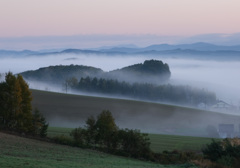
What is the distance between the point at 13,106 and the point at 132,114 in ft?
139

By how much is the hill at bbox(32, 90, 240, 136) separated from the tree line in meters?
55.1

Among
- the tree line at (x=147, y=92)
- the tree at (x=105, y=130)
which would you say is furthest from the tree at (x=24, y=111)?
the tree line at (x=147, y=92)

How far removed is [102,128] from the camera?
1766 inches

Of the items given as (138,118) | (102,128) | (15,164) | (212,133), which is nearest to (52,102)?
(138,118)

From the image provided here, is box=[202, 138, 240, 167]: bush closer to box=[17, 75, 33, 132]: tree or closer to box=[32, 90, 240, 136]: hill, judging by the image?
box=[17, 75, 33, 132]: tree

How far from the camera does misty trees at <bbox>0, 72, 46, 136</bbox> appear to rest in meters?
49.7

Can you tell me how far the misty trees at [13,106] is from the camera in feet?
163

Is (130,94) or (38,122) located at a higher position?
(130,94)

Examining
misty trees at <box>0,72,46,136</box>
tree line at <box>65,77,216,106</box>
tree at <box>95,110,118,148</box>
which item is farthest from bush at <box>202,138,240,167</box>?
tree line at <box>65,77,216,106</box>

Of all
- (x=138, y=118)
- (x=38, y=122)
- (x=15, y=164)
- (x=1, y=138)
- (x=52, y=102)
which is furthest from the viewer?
(x=52, y=102)

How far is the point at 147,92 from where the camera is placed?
15888 cm

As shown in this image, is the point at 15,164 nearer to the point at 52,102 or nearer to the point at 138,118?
the point at 138,118

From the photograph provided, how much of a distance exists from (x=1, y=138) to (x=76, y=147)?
309 inches

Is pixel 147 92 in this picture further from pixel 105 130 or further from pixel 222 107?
pixel 105 130
